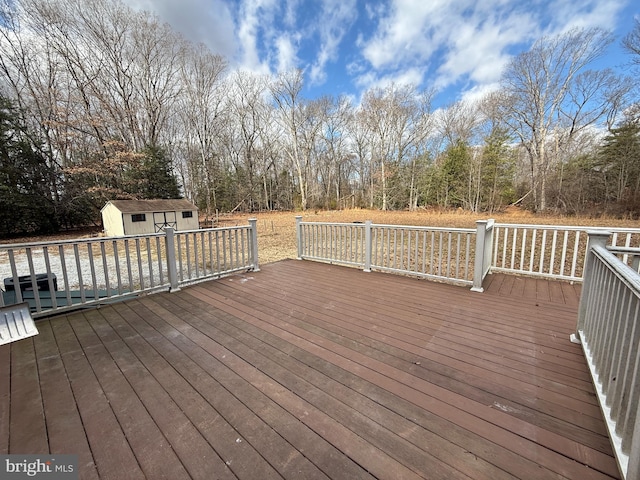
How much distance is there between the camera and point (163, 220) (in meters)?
15.1

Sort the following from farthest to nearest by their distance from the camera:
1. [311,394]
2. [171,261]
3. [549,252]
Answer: [549,252] → [171,261] → [311,394]

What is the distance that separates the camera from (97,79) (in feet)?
54.2

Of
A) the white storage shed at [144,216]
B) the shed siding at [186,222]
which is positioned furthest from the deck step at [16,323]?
the shed siding at [186,222]

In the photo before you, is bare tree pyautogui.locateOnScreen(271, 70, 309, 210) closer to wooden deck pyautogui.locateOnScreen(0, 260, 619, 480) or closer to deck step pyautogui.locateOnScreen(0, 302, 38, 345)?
deck step pyautogui.locateOnScreen(0, 302, 38, 345)

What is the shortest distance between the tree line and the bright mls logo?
1619 cm

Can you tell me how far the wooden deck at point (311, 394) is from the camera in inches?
48.6

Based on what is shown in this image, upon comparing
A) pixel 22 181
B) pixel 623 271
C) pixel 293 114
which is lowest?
pixel 623 271

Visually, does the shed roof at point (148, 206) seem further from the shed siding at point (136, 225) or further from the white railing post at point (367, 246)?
Result: the white railing post at point (367, 246)

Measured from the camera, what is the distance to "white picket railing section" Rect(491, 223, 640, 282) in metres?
3.43

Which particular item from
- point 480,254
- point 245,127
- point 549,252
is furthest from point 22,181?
point 549,252

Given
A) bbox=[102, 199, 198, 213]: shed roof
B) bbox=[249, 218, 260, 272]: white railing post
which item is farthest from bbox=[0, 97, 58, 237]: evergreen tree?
bbox=[249, 218, 260, 272]: white railing post

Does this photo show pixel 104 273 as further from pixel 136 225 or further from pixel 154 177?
pixel 154 177

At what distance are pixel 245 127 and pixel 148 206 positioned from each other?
1295cm

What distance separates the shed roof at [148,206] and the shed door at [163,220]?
0.76ft
